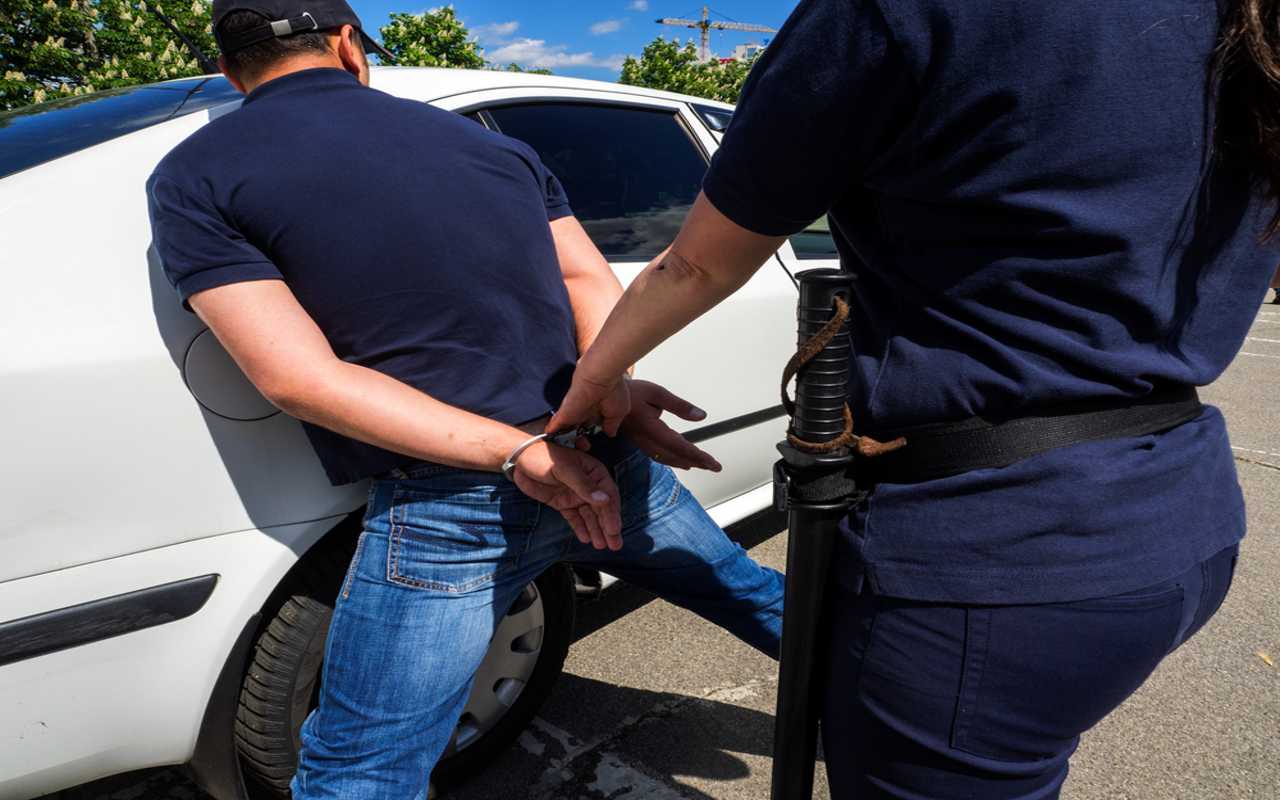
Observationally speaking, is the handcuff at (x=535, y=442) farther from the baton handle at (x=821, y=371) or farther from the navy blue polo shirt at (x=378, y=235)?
the baton handle at (x=821, y=371)

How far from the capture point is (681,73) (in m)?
31.1

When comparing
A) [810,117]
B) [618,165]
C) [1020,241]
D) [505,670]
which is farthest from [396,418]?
[618,165]


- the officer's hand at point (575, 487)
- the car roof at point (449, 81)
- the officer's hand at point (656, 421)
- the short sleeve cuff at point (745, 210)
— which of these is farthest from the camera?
the car roof at point (449, 81)

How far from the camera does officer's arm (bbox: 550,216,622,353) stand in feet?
5.24

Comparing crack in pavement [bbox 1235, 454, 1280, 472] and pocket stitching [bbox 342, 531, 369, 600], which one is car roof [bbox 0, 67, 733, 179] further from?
crack in pavement [bbox 1235, 454, 1280, 472]

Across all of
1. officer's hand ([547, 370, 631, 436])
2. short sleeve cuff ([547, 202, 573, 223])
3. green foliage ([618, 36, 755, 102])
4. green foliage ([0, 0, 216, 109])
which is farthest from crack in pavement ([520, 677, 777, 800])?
green foliage ([618, 36, 755, 102])

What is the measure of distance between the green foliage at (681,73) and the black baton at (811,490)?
101 ft

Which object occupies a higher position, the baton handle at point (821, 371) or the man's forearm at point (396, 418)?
the baton handle at point (821, 371)

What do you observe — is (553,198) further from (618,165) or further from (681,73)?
(681,73)

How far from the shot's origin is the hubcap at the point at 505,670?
200 centimetres

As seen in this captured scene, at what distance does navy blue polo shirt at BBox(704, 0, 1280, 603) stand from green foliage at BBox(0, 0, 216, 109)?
12.0m

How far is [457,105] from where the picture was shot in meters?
1.99

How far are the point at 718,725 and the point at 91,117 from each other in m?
2.05

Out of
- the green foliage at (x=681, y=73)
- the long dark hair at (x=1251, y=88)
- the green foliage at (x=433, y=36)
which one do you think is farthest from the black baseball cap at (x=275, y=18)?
the green foliage at (x=681, y=73)
